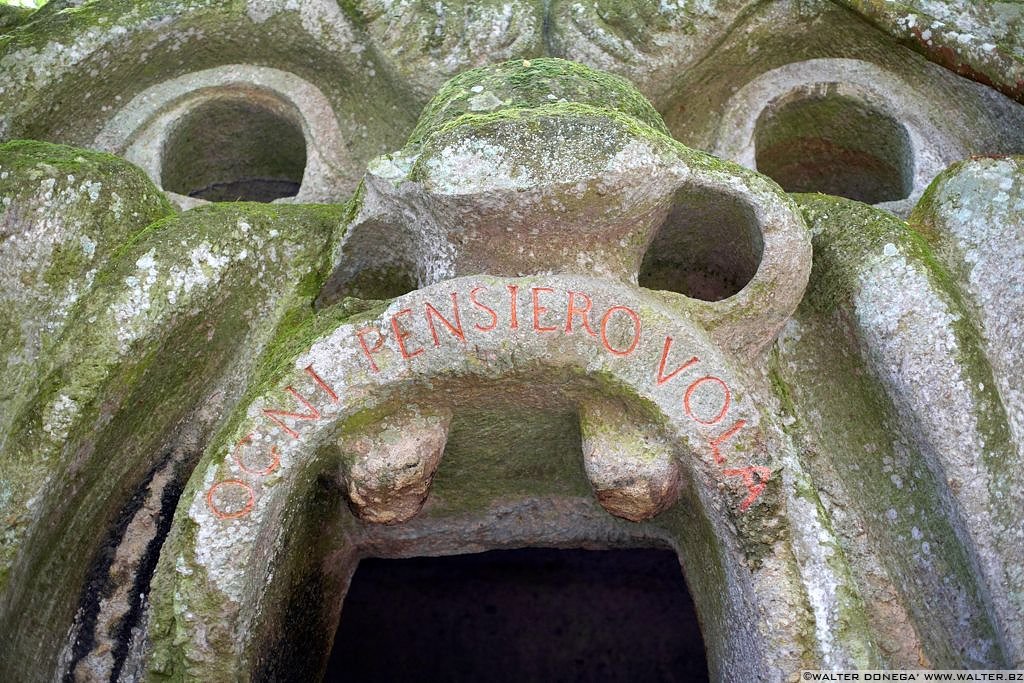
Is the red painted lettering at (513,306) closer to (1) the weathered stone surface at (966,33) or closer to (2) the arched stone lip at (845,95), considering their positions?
(2) the arched stone lip at (845,95)

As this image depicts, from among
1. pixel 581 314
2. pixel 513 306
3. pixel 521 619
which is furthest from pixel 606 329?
pixel 521 619

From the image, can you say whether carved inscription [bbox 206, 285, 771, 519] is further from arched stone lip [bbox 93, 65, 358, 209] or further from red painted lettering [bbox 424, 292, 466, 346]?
arched stone lip [bbox 93, 65, 358, 209]

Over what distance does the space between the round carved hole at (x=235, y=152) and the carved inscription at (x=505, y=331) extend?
139 cm

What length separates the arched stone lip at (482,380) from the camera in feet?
6.14

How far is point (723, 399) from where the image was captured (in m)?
1.92

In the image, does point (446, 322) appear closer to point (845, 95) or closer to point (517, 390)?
point (517, 390)

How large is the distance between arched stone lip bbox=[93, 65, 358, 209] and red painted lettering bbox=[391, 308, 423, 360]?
1060mm

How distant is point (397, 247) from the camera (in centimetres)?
234

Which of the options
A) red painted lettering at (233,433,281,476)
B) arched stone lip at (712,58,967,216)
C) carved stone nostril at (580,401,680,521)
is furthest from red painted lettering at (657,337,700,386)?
arched stone lip at (712,58,967,216)

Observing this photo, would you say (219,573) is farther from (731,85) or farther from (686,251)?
(731,85)

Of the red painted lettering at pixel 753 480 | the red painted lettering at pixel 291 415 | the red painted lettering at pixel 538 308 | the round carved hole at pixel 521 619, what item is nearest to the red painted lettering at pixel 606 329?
the red painted lettering at pixel 538 308

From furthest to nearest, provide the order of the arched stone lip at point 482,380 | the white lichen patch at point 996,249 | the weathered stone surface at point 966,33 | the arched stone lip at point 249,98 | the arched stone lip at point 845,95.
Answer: the arched stone lip at point 249,98 → the arched stone lip at point 845,95 → the weathered stone surface at point 966,33 → the white lichen patch at point 996,249 → the arched stone lip at point 482,380

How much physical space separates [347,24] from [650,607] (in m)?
2.72

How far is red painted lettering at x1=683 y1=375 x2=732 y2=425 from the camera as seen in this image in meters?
1.91
